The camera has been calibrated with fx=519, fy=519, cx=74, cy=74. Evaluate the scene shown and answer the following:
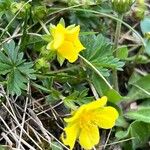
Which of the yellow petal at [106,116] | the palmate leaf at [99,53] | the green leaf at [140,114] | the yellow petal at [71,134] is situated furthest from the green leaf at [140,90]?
the yellow petal at [71,134]

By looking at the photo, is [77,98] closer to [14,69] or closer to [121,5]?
[14,69]

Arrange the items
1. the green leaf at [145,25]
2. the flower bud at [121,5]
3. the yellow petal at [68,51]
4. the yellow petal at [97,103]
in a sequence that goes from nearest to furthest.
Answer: the yellow petal at [97,103]
the yellow petal at [68,51]
the flower bud at [121,5]
the green leaf at [145,25]

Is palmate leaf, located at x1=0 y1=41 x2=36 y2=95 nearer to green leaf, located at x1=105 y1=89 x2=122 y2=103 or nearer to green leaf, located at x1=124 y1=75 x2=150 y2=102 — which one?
green leaf, located at x1=105 y1=89 x2=122 y2=103

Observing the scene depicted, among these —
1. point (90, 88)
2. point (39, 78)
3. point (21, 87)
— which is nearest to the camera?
point (21, 87)

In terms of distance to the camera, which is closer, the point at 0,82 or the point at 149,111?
the point at 0,82

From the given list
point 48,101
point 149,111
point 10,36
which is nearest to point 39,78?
point 48,101

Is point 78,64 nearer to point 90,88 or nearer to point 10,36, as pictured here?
point 90,88

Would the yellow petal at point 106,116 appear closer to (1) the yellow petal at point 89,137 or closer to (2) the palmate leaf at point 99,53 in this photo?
(1) the yellow petal at point 89,137

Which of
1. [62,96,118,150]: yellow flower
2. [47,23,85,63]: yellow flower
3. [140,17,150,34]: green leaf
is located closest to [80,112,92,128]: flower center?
[62,96,118,150]: yellow flower
